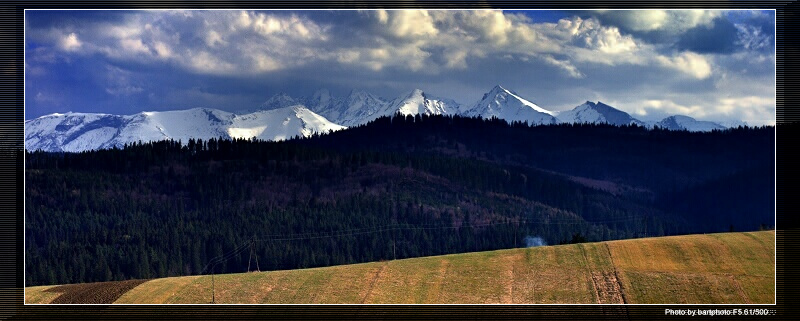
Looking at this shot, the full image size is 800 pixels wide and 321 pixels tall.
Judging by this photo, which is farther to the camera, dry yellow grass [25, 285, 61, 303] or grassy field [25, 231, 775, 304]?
dry yellow grass [25, 285, 61, 303]

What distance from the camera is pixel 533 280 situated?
Answer: 115m

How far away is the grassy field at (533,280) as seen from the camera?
109m

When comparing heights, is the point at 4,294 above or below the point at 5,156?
below

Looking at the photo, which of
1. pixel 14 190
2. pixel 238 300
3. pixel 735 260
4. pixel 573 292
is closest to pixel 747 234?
pixel 735 260

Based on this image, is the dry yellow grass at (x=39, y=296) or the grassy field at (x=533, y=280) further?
the dry yellow grass at (x=39, y=296)

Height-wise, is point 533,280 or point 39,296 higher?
point 533,280

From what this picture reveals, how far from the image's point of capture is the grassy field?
356ft

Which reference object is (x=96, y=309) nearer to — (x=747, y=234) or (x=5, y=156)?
(x=5, y=156)

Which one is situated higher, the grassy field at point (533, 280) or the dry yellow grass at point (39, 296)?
the grassy field at point (533, 280)

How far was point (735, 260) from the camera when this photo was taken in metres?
117

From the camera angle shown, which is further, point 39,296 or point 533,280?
point 39,296

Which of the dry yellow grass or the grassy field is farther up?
the grassy field

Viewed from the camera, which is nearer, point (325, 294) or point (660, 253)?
point (325, 294)

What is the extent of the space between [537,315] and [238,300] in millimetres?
36544
